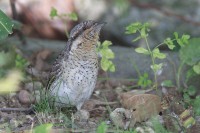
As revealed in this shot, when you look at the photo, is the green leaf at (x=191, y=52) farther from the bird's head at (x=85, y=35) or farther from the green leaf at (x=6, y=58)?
the green leaf at (x=6, y=58)

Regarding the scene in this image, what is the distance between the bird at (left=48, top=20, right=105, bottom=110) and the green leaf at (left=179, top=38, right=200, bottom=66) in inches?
33.3

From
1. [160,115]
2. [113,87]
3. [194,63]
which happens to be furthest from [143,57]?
[160,115]

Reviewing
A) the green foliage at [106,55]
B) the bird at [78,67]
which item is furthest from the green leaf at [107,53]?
the bird at [78,67]

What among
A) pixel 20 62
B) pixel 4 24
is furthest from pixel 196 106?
pixel 20 62

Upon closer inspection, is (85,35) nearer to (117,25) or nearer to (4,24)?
(4,24)

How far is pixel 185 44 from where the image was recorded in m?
5.86

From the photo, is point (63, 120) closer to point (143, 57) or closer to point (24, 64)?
point (24, 64)

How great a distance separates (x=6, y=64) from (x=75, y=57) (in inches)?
45.7

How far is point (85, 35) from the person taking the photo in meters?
5.68

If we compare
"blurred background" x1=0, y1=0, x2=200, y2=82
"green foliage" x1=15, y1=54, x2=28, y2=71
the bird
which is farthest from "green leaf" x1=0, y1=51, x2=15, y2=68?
the bird

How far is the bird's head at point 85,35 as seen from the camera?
5668mm

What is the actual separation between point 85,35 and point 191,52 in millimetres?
1013

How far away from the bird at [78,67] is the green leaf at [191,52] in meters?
0.85

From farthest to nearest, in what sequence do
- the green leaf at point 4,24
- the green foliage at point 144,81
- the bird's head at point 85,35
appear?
the green foliage at point 144,81
the bird's head at point 85,35
the green leaf at point 4,24
